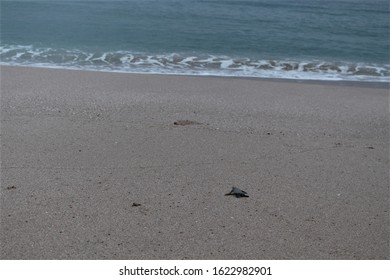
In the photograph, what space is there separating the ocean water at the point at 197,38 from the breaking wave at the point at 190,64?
0.07ft

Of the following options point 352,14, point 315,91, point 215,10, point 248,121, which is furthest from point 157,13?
point 248,121

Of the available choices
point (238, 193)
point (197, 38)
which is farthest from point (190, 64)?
point (238, 193)

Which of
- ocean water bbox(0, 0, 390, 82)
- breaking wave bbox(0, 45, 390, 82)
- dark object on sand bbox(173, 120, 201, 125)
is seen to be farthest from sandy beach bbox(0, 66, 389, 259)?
ocean water bbox(0, 0, 390, 82)

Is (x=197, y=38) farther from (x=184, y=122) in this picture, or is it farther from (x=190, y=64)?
(x=184, y=122)

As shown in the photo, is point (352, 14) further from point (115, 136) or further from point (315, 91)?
point (115, 136)

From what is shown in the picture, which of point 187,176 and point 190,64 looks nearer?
point 187,176

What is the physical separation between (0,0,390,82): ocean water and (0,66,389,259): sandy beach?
3.94 m

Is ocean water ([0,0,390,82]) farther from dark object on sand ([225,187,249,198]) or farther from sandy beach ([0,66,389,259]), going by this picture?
dark object on sand ([225,187,249,198])

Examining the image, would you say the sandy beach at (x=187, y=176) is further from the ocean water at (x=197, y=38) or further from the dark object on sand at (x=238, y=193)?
the ocean water at (x=197, y=38)

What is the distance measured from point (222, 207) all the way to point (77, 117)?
314 centimetres

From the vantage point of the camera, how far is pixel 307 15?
960 inches

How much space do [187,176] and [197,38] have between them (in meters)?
12.1

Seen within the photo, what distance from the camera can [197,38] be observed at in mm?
17172

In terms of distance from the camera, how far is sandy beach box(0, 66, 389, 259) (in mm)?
4254
